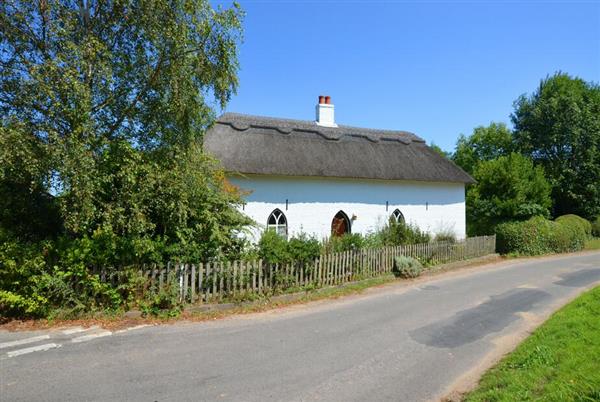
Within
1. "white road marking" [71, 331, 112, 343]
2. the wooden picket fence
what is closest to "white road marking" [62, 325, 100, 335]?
"white road marking" [71, 331, 112, 343]

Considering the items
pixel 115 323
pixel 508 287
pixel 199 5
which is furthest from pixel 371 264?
pixel 199 5

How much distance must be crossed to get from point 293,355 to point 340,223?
1252 cm

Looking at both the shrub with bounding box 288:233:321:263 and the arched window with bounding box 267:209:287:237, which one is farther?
the arched window with bounding box 267:209:287:237

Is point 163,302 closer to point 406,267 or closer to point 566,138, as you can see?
point 406,267

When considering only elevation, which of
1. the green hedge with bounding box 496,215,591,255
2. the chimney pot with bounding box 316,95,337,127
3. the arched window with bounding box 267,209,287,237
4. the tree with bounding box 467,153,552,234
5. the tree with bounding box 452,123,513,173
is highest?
the tree with bounding box 452,123,513,173

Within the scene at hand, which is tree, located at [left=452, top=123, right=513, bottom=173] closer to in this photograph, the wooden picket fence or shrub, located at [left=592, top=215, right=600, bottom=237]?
shrub, located at [left=592, top=215, right=600, bottom=237]

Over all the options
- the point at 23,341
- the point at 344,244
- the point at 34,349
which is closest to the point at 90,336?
the point at 34,349

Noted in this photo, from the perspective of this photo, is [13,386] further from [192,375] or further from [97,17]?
[97,17]

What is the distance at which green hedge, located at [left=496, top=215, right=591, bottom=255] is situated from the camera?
62.3 ft

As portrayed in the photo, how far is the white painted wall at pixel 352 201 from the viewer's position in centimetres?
1623

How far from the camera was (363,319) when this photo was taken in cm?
815

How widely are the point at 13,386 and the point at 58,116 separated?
454 cm

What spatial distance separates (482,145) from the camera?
148ft

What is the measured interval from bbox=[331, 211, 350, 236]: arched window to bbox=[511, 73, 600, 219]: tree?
786 inches
